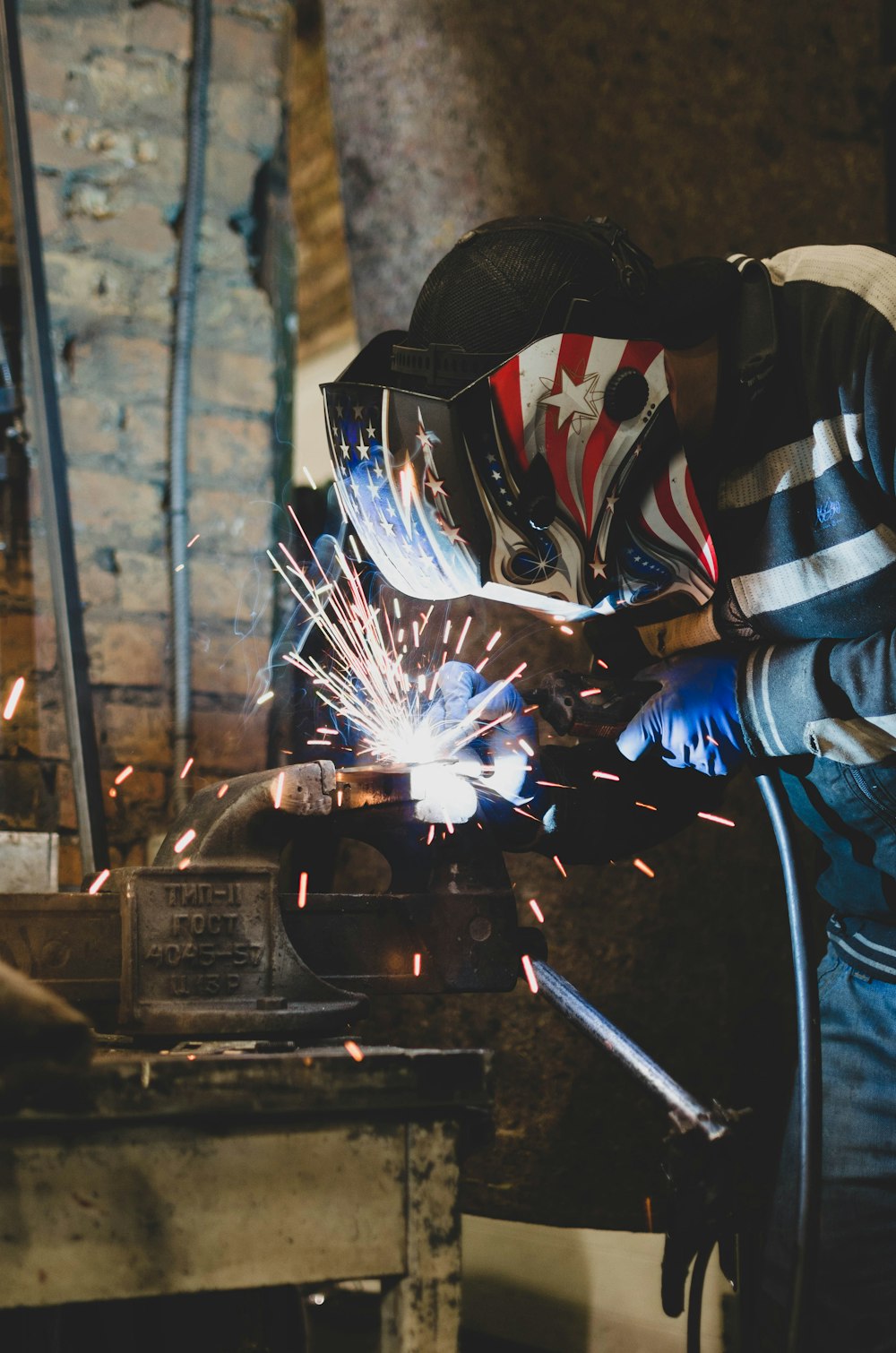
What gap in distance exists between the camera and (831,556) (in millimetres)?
1709

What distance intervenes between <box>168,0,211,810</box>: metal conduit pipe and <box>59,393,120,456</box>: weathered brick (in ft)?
0.43

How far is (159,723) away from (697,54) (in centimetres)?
217

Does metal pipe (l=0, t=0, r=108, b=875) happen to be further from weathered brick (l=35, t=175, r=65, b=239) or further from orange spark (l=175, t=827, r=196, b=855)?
orange spark (l=175, t=827, r=196, b=855)

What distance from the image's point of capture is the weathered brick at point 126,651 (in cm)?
257

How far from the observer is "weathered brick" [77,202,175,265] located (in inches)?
104

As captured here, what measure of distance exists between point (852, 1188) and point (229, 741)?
1576mm

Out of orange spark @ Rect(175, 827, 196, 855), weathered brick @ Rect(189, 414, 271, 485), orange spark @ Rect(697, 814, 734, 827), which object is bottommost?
orange spark @ Rect(175, 827, 196, 855)

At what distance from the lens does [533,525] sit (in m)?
1.69

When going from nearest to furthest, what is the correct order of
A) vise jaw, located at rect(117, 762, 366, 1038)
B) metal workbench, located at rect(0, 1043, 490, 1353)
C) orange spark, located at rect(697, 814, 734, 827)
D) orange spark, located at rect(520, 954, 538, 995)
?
metal workbench, located at rect(0, 1043, 490, 1353) → vise jaw, located at rect(117, 762, 366, 1038) → orange spark, located at rect(520, 954, 538, 995) → orange spark, located at rect(697, 814, 734, 827)

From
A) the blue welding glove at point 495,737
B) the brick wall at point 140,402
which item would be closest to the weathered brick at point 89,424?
the brick wall at point 140,402

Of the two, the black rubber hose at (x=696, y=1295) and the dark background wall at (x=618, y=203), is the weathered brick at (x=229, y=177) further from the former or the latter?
the black rubber hose at (x=696, y=1295)

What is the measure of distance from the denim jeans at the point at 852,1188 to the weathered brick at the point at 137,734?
1518mm

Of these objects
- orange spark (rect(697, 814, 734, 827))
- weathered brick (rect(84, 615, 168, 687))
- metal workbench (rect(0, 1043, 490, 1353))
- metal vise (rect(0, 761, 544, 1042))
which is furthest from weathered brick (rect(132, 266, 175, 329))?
metal workbench (rect(0, 1043, 490, 1353))

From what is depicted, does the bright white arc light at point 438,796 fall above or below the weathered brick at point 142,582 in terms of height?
below
